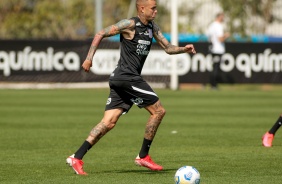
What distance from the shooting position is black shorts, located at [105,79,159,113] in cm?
1063

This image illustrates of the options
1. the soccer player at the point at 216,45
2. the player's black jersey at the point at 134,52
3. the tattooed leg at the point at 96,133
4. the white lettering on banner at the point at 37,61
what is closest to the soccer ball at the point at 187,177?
the tattooed leg at the point at 96,133

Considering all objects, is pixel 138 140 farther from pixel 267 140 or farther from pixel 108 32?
pixel 108 32

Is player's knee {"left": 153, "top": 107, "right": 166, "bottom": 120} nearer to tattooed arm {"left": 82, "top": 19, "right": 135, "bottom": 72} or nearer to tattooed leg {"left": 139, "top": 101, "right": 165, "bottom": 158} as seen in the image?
tattooed leg {"left": 139, "top": 101, "right": 165, "bottom": 158}

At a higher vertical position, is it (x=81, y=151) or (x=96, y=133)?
(x=96, y=133)

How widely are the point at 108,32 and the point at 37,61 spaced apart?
18.8 meters

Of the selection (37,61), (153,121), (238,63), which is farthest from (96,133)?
(238,63)

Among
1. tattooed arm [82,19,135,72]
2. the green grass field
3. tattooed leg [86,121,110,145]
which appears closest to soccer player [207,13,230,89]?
the green grass field

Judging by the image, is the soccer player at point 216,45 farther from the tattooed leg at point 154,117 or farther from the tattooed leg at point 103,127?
the tattooed leg at point 103,127

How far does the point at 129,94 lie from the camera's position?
421 inches

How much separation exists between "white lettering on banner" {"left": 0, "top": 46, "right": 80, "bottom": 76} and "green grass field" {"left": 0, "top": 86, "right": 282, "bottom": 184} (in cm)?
332

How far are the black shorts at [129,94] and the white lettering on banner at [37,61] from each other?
60.3 ft

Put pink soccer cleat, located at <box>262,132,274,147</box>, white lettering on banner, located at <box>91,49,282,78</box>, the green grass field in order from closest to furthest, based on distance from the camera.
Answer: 1. the green grass field
2. pink soccer cleat, located at <box>262,132,274,147</box>
3. white lettering on banner, located at <box>91,49,282,78</box>

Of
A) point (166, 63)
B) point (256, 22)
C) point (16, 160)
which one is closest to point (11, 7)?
point (256, 22)

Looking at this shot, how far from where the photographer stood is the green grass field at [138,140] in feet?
34.1
